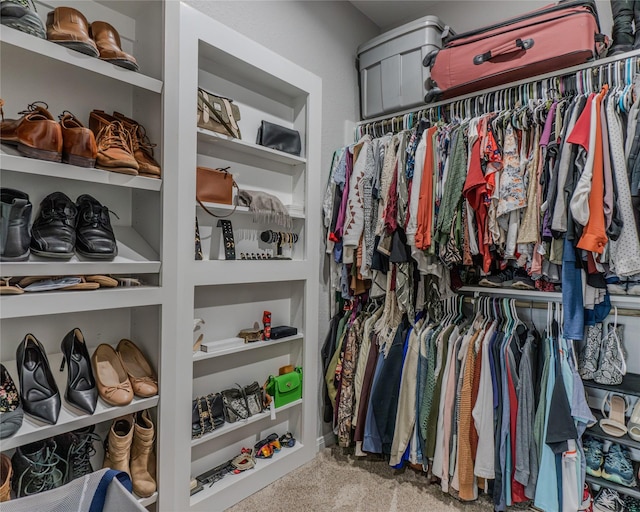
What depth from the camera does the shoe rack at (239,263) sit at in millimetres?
1616

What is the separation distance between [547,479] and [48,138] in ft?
7.46

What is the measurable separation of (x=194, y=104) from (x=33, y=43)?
563mm

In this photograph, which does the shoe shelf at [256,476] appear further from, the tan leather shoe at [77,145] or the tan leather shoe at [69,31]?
the tan leather shoe at [69,31]

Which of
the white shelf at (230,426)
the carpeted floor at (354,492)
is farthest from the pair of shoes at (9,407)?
the carpeted floor at (354,492)

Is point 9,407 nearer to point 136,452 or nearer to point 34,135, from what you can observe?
point 136,452

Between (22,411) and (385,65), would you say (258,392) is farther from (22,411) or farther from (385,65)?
(385,65)

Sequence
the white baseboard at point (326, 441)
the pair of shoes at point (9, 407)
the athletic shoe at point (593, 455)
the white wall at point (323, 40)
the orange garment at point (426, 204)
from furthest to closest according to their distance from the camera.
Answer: the white baseboard at point (326, 441), the white wall at point (323, 40), the orange garment at point (426, 204), the athletic shoe at point (593, 455), the pair of shoes at point (9, 407)

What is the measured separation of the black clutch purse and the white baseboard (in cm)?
170

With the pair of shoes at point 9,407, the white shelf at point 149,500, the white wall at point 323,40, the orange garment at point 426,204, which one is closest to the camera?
the pair of shoes at point 9,407

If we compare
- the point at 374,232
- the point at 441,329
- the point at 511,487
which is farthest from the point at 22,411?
the point at 511,487

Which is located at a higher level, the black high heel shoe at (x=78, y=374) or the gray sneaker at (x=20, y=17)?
the gray sneaker at (x=20, y=17)

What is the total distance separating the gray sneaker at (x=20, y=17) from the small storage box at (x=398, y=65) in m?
1.75

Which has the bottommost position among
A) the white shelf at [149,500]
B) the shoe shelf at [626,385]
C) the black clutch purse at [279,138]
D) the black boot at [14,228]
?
the white shelf at [149,500]

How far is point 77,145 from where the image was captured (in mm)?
1291
